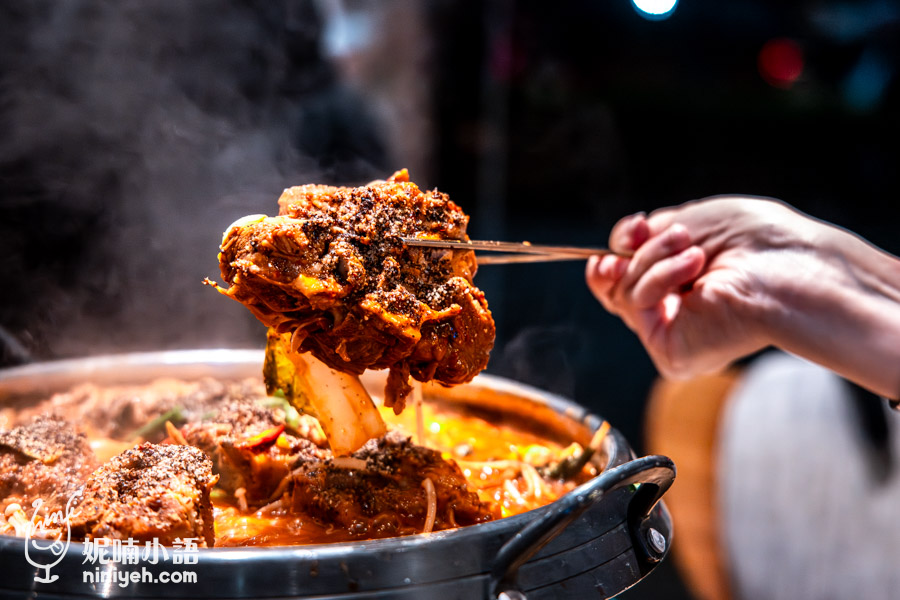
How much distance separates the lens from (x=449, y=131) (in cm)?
515

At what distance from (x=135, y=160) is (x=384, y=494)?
243cm

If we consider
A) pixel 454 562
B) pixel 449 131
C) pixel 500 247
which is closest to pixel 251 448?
pixel 454 562

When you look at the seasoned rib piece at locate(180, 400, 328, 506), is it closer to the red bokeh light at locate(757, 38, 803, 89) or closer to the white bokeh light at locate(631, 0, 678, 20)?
the white bokeh light at locate(631, 0, 678, 20)

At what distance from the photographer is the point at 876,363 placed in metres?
2.08

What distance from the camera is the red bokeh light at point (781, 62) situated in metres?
5.34

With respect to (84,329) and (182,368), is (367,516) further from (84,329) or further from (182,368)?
(84,329)

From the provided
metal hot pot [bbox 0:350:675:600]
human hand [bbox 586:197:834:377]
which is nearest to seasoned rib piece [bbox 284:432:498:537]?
metal hot pot [bbox 0:350:675:600]

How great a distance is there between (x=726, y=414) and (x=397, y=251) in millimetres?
3356

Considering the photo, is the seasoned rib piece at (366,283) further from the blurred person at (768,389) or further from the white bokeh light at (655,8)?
the white bokeh light at (655,8)

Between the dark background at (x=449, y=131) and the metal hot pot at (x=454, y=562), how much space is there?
1.54 m

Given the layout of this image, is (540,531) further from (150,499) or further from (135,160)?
(135,160)

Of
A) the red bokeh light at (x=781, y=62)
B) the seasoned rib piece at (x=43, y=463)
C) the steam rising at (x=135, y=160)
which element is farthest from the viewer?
the red bokeh light at (x=781, y=62)

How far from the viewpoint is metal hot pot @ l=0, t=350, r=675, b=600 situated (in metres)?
1.15
